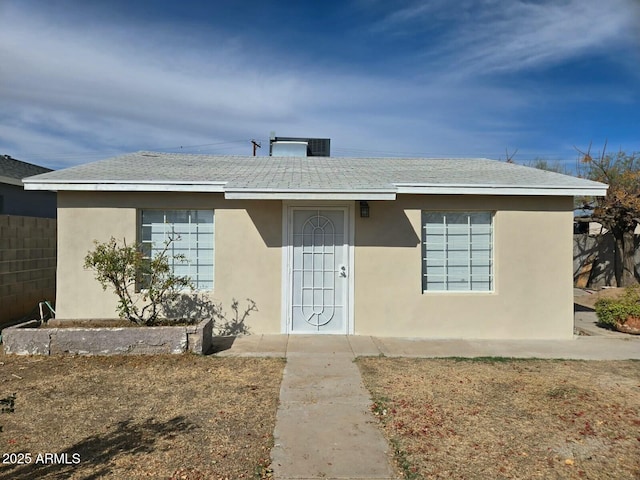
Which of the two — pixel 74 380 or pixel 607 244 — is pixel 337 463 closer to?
pixel 74 380

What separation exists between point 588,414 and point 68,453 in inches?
192

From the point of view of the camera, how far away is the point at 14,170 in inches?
479

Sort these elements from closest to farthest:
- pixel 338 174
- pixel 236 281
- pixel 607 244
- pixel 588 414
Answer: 1. pixel 588 414
2. pixel 236 281
3. pixel 338 174
4. pixel 607 244

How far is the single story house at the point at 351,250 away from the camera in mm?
7520

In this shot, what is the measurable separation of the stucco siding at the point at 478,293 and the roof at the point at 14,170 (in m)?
9.58

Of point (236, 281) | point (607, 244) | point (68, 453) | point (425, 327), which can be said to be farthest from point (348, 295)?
point (607, 244)

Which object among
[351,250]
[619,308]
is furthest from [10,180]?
[619,308]

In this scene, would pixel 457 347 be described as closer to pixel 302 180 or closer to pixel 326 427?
pixel 326 427

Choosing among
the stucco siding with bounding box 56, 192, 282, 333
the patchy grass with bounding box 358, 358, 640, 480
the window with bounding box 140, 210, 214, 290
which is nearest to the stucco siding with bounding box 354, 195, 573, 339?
the patchy grass with bounding box 358, 358, 640, 480

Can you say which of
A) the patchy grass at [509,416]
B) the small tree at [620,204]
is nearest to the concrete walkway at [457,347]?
the patchy grass at [509,416]

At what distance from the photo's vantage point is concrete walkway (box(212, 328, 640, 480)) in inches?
135

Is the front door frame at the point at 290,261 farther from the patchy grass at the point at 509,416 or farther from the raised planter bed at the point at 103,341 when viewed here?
the raised planter bed at the point at 103,341

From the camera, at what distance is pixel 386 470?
10.9 ft

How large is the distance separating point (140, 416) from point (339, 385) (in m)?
2.23
